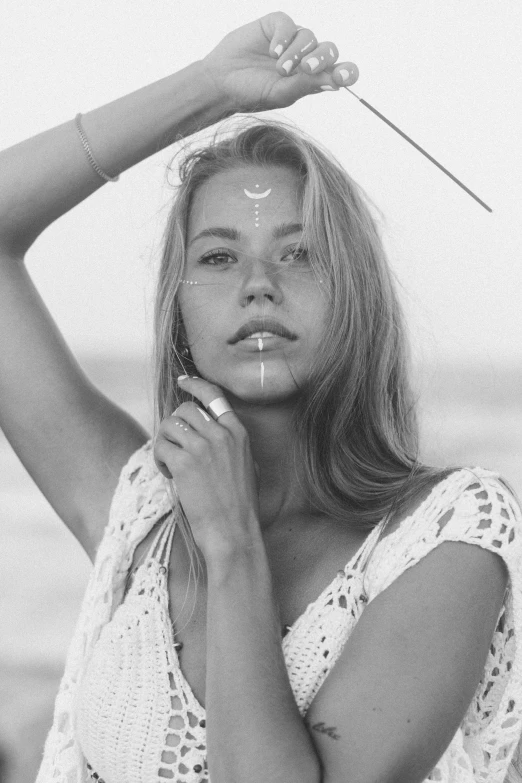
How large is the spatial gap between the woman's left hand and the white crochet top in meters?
0.17

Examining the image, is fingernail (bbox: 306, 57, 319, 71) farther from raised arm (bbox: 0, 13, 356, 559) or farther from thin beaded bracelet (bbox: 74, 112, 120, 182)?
thin beaded bracelet (bbox: 74, 112, 120, 182)

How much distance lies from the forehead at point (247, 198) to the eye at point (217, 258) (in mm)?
44

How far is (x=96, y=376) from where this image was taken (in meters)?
2.65

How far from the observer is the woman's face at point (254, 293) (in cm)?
158

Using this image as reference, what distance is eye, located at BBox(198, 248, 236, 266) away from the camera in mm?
1655

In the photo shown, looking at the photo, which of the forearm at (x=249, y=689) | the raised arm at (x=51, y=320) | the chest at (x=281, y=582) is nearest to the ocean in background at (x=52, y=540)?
the raised arm at (x=51, y=320)

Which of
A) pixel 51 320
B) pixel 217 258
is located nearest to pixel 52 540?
pixel 51 320

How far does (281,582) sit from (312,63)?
75cm

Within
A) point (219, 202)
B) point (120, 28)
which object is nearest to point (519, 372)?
point (219, 202)

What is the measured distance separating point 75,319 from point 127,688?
129 cm

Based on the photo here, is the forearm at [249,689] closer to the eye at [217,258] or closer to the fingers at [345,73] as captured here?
the eye at [217,258]

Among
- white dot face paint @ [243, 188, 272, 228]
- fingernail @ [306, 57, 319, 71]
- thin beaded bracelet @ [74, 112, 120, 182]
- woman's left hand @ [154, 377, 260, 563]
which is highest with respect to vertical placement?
thin beaded bracelet @ [74, 112, 120, 182]

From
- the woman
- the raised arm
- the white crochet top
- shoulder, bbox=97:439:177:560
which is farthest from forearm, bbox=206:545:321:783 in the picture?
the raised arm

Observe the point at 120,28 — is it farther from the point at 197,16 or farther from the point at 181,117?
the point at 181,117
